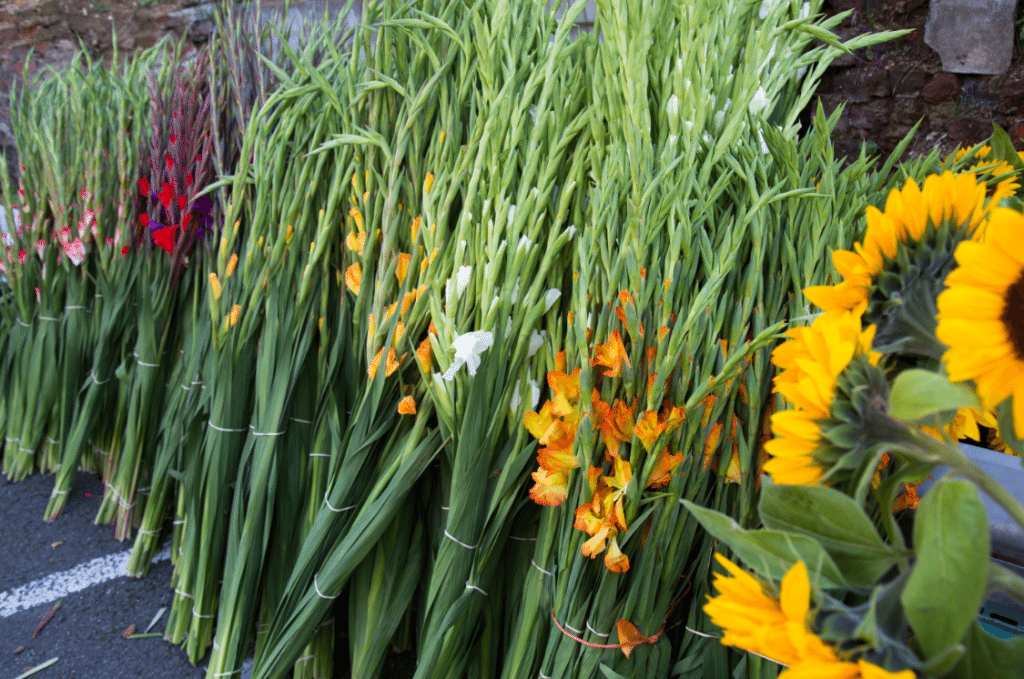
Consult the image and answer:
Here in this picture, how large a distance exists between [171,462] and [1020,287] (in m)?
1.53

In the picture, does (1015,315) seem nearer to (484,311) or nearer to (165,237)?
(484,311)

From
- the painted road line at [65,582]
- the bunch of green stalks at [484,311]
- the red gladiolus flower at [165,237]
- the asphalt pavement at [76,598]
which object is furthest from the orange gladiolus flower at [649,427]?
the painted road line at [65,582]

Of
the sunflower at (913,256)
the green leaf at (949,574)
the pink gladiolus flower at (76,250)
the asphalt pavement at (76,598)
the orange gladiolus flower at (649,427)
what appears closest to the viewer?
the green leaf at (949,574)

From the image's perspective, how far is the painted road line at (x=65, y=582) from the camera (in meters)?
1.31

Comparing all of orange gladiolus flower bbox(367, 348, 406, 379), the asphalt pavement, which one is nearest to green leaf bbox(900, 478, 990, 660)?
orange gladiolus flower bbox(367, 348, 406, 379)

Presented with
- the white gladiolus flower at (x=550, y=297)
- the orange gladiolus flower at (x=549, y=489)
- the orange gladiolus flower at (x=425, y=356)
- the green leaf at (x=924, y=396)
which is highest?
the green leaf at (x=924, y=396)

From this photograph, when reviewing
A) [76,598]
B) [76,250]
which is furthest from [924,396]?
[76,250]

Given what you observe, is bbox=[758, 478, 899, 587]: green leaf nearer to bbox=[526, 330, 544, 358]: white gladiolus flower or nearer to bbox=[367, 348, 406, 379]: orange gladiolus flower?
bbox=[526, 330, 544, 358]: white gladiolus flower

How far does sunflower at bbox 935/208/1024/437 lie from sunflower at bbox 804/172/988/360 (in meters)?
0.07

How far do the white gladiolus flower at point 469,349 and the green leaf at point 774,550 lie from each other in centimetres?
52

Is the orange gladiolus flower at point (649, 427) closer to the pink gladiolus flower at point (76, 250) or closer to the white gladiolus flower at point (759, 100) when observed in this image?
the white gladiolus flower at point (759, 100)

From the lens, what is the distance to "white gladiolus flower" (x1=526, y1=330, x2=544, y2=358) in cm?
88

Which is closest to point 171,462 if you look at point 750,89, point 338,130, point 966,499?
point 338,130

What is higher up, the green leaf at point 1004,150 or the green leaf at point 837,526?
the green leaf at point 1004,150
